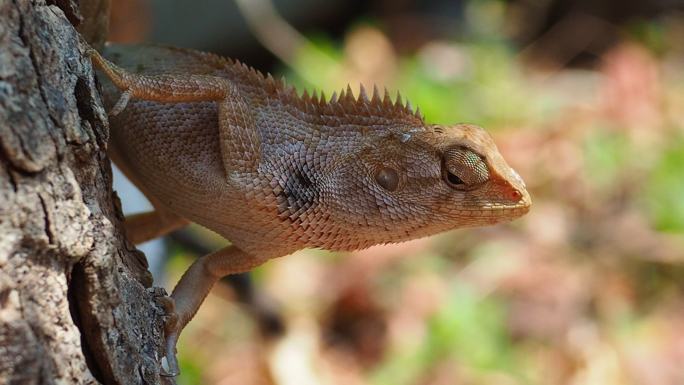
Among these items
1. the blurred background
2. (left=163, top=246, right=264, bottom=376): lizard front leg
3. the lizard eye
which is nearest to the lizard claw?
(left=163, top=246, right=264, bottom=376): lizard front leg

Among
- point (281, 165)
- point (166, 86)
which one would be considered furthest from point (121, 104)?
point (281, 165)

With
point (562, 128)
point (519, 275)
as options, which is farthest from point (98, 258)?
point (562, 128)

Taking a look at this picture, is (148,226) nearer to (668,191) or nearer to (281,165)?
(281,165)

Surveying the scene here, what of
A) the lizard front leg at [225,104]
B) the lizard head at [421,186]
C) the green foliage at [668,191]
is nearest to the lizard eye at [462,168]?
the lizard head at [421,186]

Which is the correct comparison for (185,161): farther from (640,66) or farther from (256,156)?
(640,66)

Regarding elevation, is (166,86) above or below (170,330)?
above

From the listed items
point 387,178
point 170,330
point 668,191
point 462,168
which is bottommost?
point 170,330
